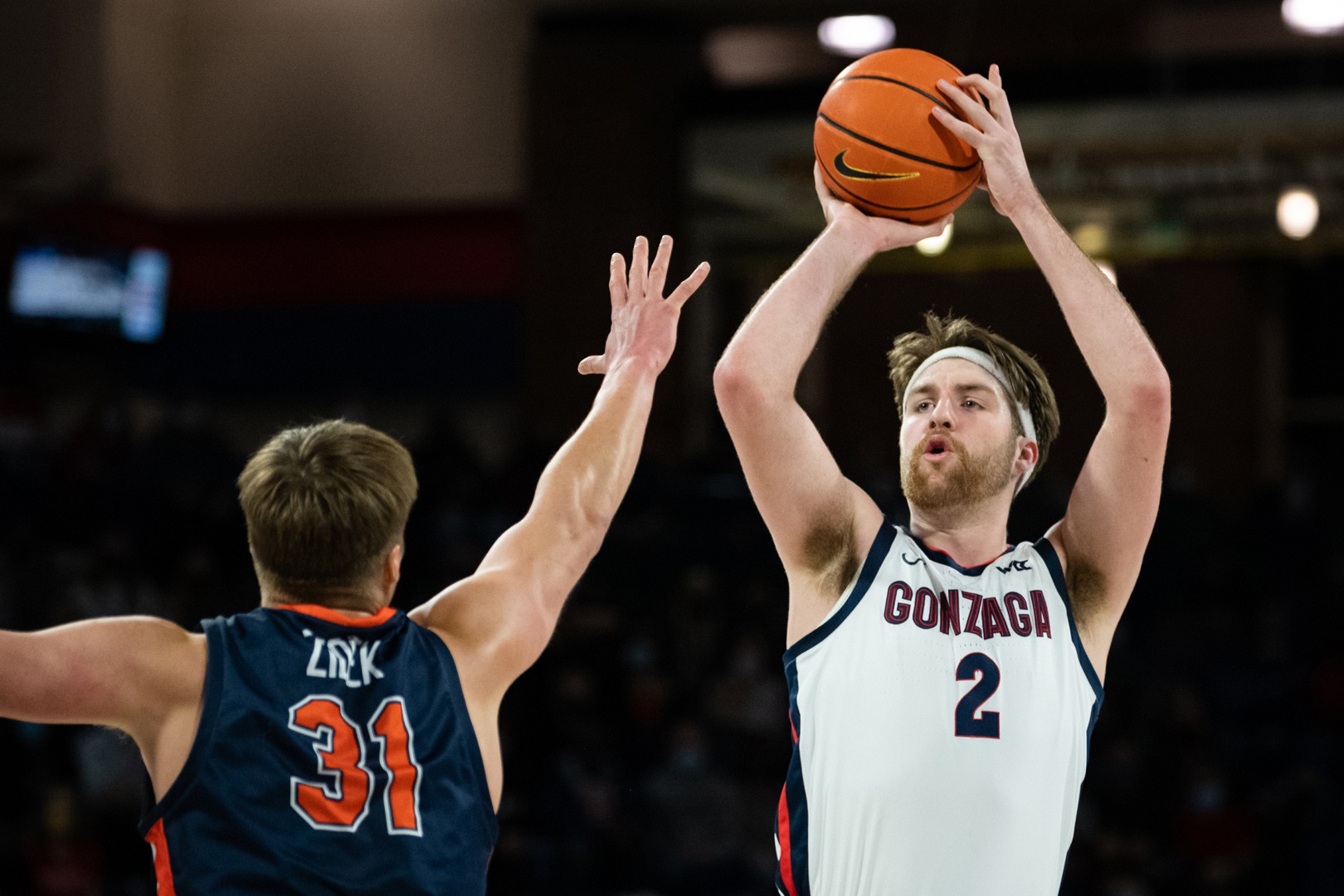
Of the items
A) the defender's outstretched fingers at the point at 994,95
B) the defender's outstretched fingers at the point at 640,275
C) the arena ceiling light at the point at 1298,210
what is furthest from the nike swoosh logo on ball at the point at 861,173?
the arena ceiling light at the point at 1298,210

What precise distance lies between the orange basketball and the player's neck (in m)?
0.75

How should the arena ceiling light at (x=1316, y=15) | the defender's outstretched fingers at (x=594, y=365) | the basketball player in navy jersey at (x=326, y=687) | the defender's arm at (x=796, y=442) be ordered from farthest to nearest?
the arena ceiling light at (x=1316, y=15) → the defender's outstretched fingers at (x=594, y=365) → the defender's arm at (x=796, y=442) → the basketball player in navy jersey at (x=326, y=687)

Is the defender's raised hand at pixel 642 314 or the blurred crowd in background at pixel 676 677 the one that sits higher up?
the defender's raised hand at pixel 642 314

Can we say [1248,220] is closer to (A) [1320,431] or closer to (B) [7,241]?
(A) [1320,431]

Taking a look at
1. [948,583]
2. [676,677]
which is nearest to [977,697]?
[948,583]

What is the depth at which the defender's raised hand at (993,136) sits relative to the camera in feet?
11.8

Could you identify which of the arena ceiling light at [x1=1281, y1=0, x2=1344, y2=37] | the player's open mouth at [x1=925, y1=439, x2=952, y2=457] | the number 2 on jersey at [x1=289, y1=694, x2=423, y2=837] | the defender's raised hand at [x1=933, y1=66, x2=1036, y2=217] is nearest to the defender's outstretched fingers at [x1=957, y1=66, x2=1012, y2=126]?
the defender's raised hand at [x1=933, y1=66, x2=1036, y2=217]

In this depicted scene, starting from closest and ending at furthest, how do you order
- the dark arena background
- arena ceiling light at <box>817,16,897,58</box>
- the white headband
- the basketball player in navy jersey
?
1. the basketball player in navy jersey
2. the white headband
3. the dark arena background
4. arena ceiling light at <box>817,16,897,58</box>

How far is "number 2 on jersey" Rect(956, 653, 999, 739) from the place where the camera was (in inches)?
131

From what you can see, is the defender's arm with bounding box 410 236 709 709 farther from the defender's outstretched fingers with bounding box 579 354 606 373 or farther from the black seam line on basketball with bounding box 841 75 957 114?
the black seam line on basketball with bounding box 841 75 957 114

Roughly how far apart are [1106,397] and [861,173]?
2.69ft

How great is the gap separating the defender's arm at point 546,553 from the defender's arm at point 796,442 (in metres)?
0.22

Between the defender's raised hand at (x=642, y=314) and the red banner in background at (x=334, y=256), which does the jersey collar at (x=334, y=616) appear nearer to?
the defender's raised hand at (x=642, y=314)

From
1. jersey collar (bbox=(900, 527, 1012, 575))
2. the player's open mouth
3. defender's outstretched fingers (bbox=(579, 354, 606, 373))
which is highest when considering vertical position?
defender's outstretched fingers (bbox=(579, 354, 606, 373))
